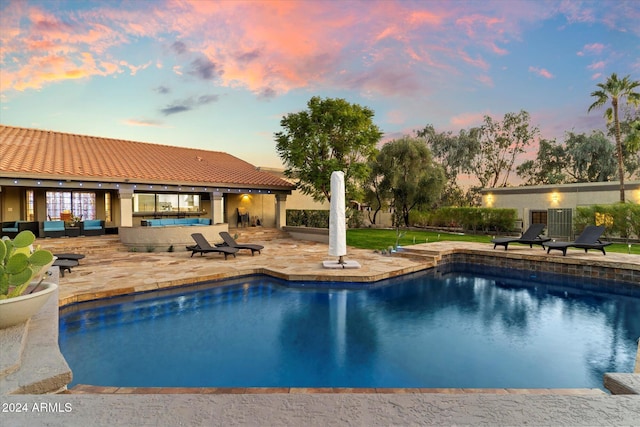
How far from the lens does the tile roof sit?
53.8 ft

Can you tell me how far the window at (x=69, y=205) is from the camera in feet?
62.1

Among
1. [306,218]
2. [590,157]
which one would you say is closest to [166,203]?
[306,218]

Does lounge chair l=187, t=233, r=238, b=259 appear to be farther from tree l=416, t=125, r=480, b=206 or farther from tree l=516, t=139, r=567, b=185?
tree l=516, t=139, r=567, b=185

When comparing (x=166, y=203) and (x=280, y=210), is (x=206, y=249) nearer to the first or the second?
(x=280, y=210)

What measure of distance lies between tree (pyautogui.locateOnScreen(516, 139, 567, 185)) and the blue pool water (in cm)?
3285

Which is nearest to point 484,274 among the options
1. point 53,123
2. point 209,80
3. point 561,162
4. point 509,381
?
point 509,381

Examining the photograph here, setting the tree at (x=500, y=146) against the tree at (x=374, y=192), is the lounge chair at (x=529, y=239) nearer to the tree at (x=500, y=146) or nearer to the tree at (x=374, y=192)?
the tree at (x=374, y=192)

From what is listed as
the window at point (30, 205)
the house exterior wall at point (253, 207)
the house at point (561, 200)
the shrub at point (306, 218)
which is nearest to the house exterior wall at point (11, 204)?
the window at point (30, 205)

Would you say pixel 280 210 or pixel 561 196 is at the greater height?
pixel 561 196

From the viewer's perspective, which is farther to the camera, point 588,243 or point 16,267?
point 588,243

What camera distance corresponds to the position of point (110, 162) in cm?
1942

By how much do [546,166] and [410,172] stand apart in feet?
70.7

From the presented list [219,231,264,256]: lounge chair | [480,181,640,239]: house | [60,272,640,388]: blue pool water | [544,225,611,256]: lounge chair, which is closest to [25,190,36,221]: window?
[219,231,264,256]: lounge chair

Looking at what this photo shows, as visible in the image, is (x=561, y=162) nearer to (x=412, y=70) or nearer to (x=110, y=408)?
(x=412, y=70)
